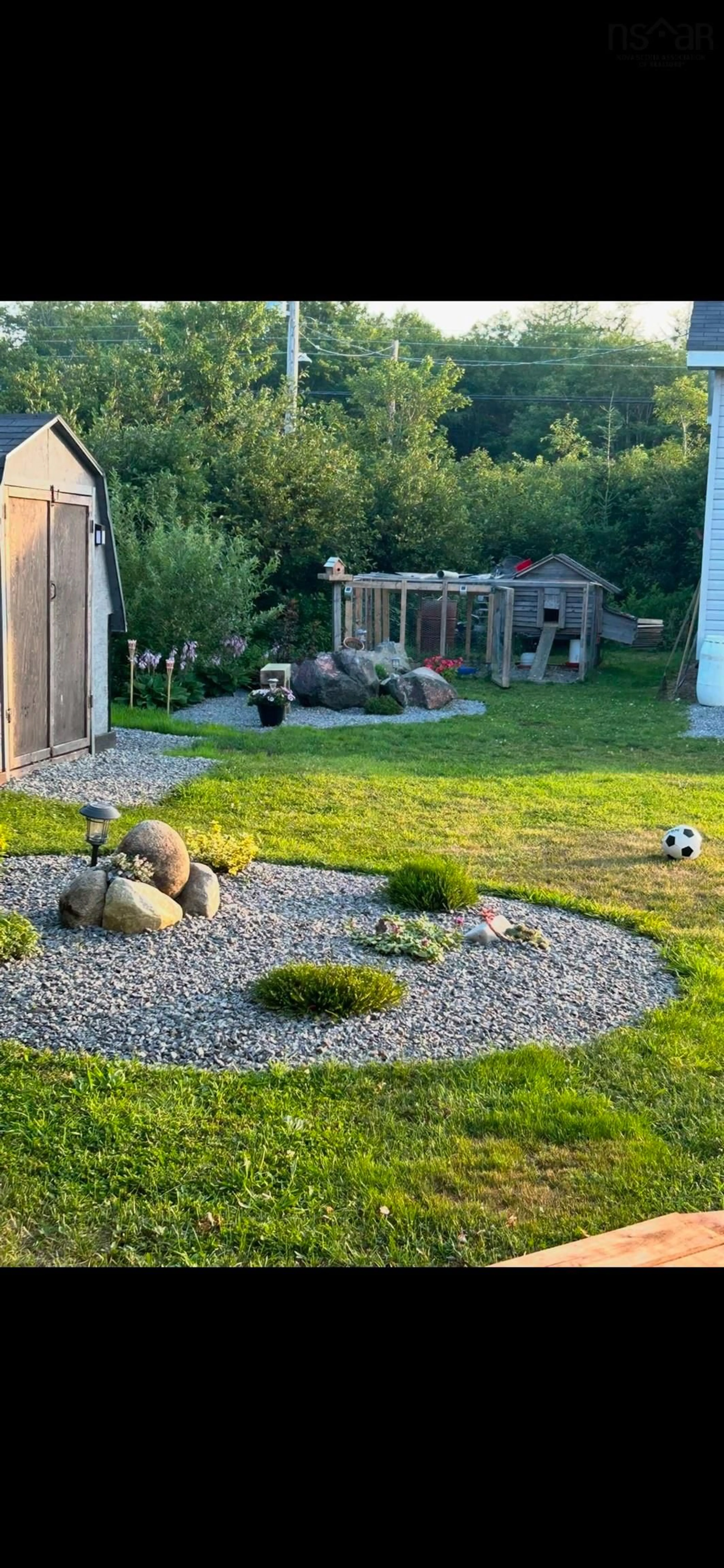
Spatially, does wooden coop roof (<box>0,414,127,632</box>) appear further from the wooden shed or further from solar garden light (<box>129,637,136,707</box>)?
solar garden light (<box>129,637,136,707</box>)

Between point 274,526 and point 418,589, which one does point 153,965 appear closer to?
point 418,589

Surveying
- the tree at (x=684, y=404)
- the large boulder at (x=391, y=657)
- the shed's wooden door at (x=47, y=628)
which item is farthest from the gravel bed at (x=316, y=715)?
the tree at (x=684, y=404)

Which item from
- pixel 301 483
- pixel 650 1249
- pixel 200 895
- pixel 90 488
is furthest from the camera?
pixel 301 483

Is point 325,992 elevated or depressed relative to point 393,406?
depressed

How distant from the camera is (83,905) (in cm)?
573

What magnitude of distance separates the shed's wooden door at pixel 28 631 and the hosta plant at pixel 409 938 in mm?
4473

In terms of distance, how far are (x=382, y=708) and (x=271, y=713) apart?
1.72 metres

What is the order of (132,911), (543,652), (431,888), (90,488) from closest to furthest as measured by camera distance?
(132,911) < (431,888) < (90,488) < (543,652)

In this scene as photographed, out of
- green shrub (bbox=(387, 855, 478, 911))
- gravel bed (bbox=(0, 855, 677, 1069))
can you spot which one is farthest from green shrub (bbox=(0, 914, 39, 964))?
green shrub (bbox=(387, 855, 478, 911))

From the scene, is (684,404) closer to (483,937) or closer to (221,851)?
(221,851)

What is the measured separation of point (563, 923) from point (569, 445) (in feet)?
77.1

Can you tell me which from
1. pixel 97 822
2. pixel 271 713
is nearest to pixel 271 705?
pixel 271 713
